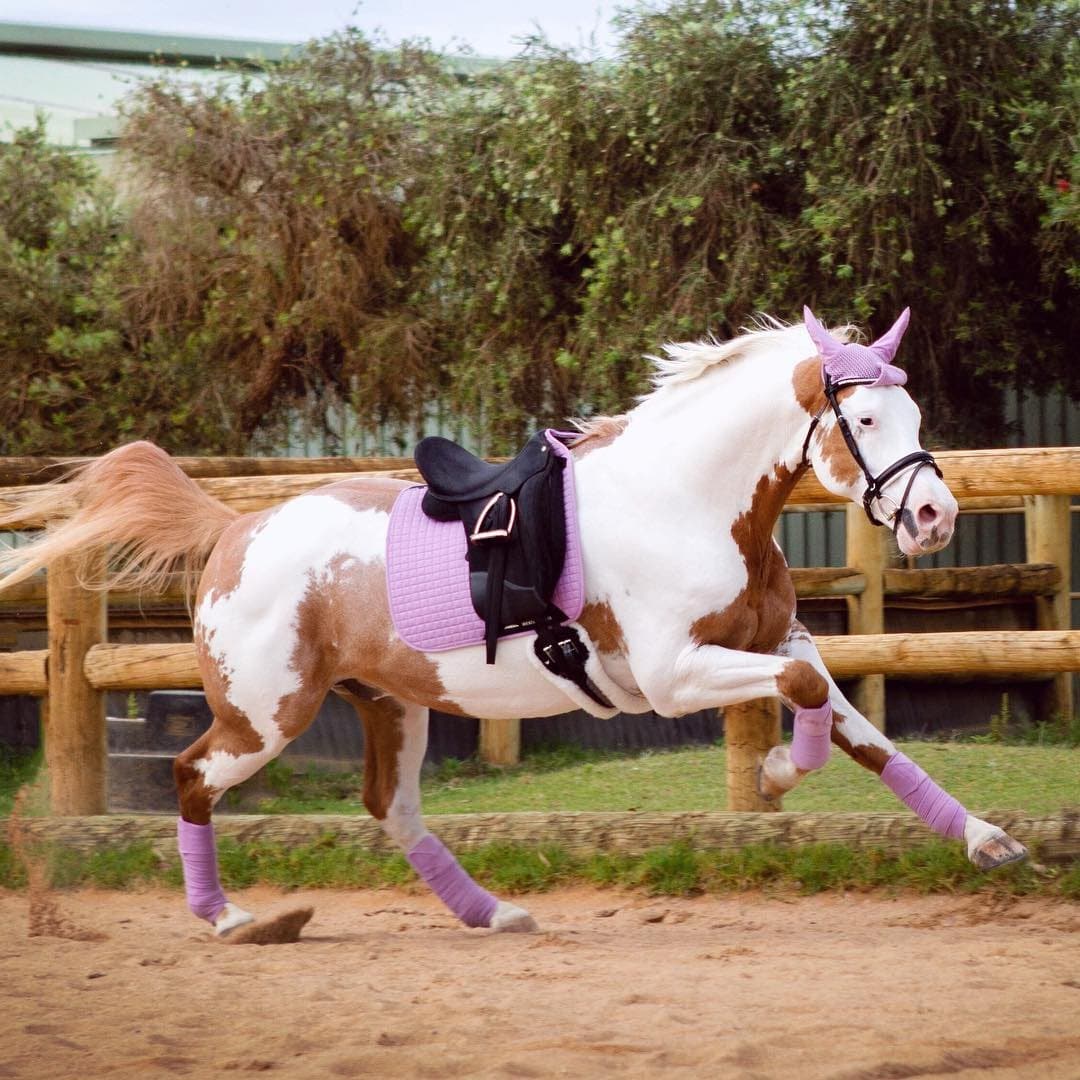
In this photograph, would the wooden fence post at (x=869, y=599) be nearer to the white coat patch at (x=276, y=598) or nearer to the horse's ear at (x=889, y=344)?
the horse's ear at (x=889, y=344)

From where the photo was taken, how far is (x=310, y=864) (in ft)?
18.1

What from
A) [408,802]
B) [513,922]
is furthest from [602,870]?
[408,802]

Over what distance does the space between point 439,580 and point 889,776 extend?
147 cm

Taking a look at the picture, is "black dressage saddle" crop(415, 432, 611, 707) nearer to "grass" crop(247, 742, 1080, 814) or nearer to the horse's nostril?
the horse's nostril

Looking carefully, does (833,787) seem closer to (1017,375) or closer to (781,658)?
(781,658)

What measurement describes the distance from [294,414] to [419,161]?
226 cm

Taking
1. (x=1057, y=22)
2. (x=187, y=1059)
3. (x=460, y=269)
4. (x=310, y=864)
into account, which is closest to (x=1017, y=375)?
(x=1057, y=22)

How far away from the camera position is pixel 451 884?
477 cm

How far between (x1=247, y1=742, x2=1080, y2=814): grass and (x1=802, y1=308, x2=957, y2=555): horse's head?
2.06m

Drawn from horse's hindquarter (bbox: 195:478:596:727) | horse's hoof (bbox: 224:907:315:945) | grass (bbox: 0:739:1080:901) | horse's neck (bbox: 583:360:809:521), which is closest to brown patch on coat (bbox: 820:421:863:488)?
horse's neck (bbox: 583:360:809:521)

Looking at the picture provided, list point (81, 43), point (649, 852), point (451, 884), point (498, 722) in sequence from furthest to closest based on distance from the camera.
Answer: point (81, 43) → point (498, 722) → point (649, 852) → point (451, 884)

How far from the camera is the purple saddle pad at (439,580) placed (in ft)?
13.6

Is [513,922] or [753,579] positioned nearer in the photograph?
[753,579]

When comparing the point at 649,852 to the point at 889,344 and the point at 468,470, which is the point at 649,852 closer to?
the point at 468,470
